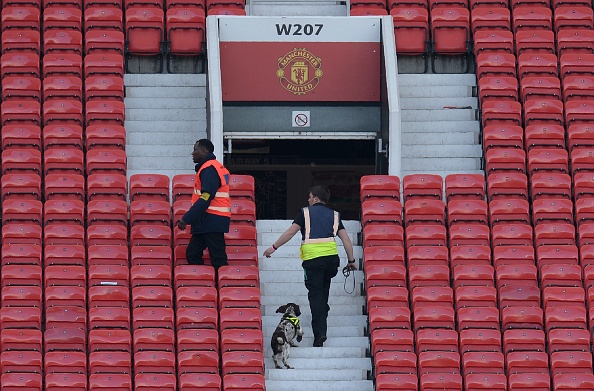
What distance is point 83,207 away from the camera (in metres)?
16.9

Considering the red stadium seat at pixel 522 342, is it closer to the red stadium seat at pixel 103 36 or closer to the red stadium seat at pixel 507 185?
the red stadium seat at pixel 507 185

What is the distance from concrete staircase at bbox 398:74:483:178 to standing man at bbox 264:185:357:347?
103 inches

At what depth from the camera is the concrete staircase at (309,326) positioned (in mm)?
15344

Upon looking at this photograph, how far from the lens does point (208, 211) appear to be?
1590 cm

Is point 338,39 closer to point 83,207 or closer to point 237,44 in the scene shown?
point 237,44

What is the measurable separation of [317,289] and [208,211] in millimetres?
1262

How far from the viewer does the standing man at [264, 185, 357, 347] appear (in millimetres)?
15633

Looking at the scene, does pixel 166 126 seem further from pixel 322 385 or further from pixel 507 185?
pixel 322 385

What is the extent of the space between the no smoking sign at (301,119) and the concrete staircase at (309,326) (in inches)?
83.5

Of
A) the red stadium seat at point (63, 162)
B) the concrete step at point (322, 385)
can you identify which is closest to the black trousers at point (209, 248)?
the concrete step at point (322, 385)

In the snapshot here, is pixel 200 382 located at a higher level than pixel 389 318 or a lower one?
lower

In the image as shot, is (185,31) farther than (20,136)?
Yes

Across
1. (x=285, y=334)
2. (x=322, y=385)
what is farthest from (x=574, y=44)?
(x=322, y=385)

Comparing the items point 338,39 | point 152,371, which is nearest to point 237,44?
point 338,39
